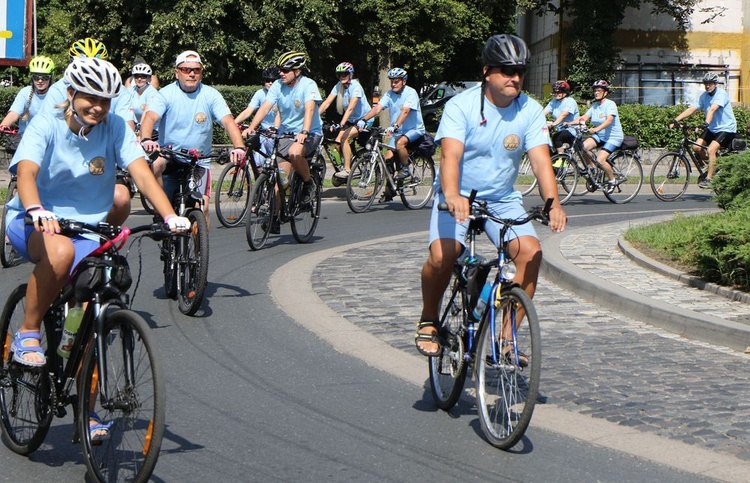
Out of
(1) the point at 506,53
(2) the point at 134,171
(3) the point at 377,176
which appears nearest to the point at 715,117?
(3) the point at 377,176

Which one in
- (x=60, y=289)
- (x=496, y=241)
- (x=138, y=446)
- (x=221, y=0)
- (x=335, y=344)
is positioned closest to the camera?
(x=138, y=446)

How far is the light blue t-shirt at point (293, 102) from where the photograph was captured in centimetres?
1312

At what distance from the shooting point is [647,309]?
8.76 meters

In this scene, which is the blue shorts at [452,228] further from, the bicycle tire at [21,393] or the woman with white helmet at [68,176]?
the bicycle tire at [21,393]

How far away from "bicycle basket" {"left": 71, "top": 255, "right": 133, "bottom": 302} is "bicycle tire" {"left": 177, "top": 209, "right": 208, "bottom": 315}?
146 inches

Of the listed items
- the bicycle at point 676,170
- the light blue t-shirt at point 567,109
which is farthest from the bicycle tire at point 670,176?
the light blue t-shirt at point 567,109

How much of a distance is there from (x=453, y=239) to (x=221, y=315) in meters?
3.39

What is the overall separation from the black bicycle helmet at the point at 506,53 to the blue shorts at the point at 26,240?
7.04 ft

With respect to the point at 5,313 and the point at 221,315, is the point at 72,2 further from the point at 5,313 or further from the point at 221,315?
the point at 5,313

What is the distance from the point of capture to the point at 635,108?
29172 mm

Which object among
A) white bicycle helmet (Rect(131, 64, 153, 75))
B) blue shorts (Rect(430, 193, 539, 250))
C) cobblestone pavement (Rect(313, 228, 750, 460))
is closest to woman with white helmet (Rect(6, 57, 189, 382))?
blue shorts (Rect(430, 193, 539, 250))

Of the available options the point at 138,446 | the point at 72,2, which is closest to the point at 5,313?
the point at 138,446

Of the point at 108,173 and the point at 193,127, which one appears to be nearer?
the point at 108,173

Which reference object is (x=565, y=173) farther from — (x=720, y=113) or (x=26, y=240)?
(x=26, y=240)
